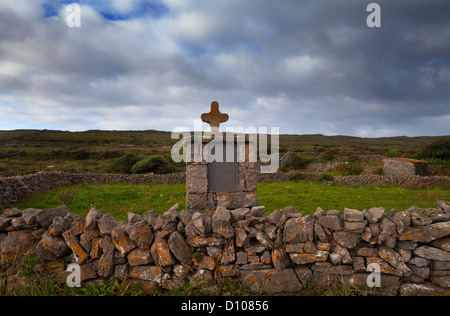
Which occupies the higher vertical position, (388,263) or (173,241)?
(173,241)

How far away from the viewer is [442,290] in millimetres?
3953

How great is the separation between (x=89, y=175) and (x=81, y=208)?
26.0 feet

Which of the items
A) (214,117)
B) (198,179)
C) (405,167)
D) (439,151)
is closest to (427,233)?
(198,179)

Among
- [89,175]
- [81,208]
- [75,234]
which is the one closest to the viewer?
[75,234]

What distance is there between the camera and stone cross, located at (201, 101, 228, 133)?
7.46 metres

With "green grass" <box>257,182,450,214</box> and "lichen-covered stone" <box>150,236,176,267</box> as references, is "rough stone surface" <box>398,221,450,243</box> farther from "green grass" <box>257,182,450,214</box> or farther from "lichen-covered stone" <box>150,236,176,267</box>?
"green grass" <box>257,182,450,214</box>

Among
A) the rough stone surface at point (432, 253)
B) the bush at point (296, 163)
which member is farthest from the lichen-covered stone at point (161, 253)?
the bush at point (296, 163)

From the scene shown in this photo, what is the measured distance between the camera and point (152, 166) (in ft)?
70.8

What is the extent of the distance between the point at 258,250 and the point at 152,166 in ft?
61.0

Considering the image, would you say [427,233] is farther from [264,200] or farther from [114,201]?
[114,201]

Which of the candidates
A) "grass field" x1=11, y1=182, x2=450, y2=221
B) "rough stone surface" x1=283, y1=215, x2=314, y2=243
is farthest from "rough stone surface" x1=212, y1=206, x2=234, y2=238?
"grass field" x1=11, y1=182, x2=450, y2=221

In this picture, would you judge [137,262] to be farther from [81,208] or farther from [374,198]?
[374,198]

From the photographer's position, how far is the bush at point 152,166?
69.8 feet
